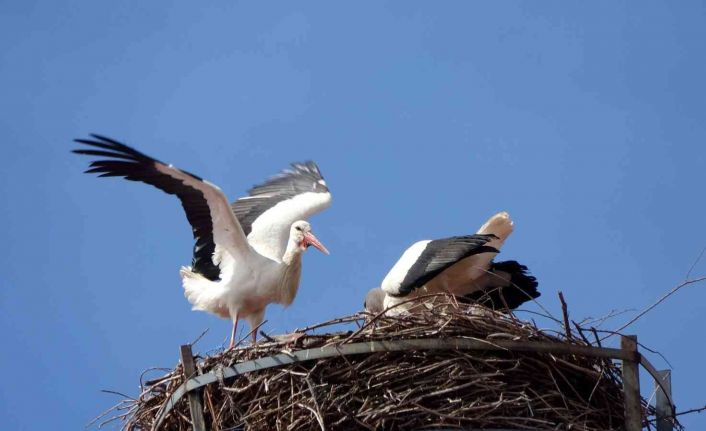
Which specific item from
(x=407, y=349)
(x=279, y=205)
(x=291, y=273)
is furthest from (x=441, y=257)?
(x=407, y=349)

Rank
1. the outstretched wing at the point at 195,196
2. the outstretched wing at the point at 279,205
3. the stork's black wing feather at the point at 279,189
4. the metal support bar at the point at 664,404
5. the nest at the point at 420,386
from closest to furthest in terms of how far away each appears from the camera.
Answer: the nest at the point at 420,386 → the metal support bar at the point at 664,404 → the outstretched wing at the point at 195,196 → the outstretched wing at the point at 279,205 → the stork's black wing feather at the point at 279,189

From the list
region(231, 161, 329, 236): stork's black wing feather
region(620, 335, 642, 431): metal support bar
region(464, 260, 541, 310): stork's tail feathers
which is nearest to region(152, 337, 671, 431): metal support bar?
region(620, 335, 642, 431): metal support bar

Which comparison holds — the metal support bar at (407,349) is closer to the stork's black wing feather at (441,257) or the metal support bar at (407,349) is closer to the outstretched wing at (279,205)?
the stork's black wing feather at (441,257)

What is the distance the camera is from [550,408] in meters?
7.66

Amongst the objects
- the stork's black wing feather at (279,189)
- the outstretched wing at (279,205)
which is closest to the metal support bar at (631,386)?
the outstretched wing at (279,205)

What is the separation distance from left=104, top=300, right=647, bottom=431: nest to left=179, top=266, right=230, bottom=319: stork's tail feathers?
7.58ft

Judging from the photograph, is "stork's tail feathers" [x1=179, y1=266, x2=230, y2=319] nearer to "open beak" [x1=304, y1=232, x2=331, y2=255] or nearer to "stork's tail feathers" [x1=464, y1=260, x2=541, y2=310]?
"open beak" [x1=304, y1=232, x2=331, y2=255]

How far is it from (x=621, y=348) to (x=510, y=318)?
2.03ft

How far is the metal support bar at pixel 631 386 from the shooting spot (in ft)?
25.5

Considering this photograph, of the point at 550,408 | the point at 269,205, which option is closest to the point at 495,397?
the point at 550,408

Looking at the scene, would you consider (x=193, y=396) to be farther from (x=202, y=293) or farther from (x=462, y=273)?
(x=462, y=273)

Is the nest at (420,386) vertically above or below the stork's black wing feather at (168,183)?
below

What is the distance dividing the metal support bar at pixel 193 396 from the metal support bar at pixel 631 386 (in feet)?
7.46

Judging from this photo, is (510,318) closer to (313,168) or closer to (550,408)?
(550,408)
